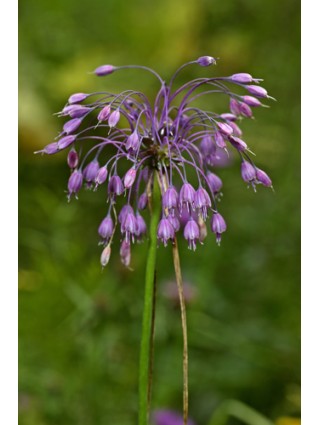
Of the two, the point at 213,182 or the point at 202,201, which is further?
the point at 213,182

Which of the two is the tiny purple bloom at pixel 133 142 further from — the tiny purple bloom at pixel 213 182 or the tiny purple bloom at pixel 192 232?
the tiny purple bloom at pixel 213 182

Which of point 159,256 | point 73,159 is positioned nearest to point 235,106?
point 73,159

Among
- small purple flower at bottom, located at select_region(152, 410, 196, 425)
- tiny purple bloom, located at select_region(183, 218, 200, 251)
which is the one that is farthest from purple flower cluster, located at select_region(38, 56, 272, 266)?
small purple flower at bottom, located at select_region(152, 410, 196, 425)

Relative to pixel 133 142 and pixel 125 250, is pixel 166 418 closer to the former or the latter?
pixel 125 250

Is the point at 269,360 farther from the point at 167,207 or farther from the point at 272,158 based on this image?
the point at 167,207


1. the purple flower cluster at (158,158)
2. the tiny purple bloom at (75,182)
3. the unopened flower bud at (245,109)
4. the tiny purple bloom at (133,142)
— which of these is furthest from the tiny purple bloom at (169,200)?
the unopened flower bud at (245,109)

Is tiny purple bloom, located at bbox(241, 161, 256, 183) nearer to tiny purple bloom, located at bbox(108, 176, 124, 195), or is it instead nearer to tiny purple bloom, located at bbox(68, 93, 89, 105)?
tiny purple bloom, located at bbox(108, 176, 124, 195)

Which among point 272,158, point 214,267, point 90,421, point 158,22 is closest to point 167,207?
point 90,421
